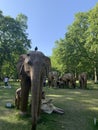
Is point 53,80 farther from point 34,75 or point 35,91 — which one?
point 35,91

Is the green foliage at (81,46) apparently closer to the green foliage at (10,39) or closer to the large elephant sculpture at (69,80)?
the green foliage at (10,39)

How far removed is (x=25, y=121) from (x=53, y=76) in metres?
19.7

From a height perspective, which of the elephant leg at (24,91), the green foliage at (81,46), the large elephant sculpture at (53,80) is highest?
the green foliage at (81,46)

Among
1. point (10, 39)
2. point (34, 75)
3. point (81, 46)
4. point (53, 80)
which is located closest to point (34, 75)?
point (34, 75)

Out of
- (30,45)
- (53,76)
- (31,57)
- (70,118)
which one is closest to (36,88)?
(31,57)

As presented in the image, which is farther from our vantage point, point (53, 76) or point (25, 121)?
point (53, 76)

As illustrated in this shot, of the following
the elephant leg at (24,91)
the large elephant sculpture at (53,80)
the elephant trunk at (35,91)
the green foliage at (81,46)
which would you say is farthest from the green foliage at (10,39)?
the elephant trunk at (35,91)

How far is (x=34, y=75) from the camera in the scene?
29.6ft

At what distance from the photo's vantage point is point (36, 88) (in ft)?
28.4

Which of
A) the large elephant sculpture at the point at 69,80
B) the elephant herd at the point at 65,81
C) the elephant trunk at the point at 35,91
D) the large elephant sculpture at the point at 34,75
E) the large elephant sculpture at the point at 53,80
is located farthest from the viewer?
the large elephant sculpture at the point at 69,80

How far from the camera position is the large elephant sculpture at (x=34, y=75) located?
8.45 m

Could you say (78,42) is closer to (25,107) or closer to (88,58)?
(88,58)

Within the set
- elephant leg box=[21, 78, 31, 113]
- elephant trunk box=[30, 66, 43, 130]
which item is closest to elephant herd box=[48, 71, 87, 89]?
elephant leg box=[21, 78, 31, 113]

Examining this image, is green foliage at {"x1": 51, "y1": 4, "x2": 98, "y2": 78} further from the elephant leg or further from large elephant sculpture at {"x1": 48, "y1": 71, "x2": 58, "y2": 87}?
the elephant leg
